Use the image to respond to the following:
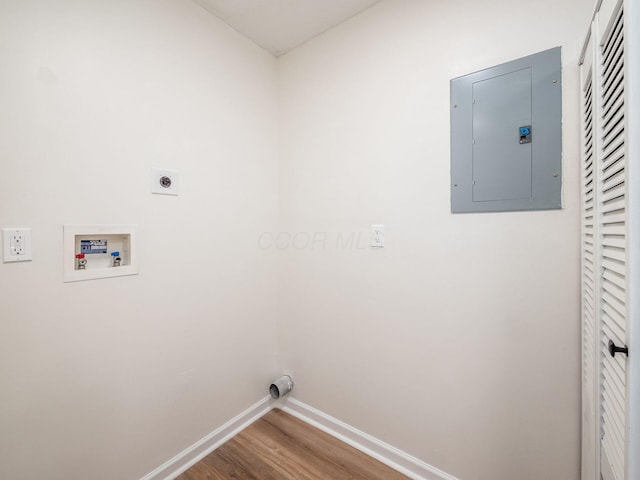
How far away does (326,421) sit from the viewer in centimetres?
177

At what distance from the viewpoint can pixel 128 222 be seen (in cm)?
129

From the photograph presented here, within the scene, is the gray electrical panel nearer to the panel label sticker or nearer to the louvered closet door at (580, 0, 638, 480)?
the louvered closet door at (580, 0, 638, 480)

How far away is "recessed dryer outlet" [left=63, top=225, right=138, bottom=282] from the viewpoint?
3.73 feet

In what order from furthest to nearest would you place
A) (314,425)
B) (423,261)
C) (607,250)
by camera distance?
1. (314,425)
2. (423,261)
3. (607,250)

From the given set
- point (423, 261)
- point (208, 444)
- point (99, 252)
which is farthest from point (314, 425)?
point (99, 252)

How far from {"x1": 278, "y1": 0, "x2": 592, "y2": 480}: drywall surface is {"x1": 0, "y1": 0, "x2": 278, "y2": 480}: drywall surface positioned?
37cm

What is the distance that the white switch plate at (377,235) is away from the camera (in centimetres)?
153

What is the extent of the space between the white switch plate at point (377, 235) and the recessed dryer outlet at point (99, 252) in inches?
47.1

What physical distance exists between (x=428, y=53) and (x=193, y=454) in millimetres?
2440

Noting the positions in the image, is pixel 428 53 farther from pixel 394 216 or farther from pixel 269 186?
pixel 269 186

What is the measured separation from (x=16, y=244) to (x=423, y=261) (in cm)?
168

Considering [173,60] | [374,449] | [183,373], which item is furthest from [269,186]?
[374,449]

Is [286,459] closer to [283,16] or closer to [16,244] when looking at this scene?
[16,244]

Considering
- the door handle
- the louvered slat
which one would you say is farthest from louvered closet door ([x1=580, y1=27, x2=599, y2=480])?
the door handle
